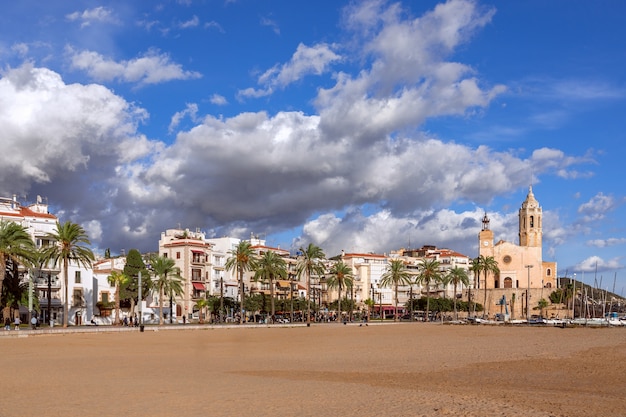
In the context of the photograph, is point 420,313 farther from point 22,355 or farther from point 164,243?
point 22,355

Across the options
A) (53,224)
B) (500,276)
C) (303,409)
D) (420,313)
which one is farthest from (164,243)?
(303,409)

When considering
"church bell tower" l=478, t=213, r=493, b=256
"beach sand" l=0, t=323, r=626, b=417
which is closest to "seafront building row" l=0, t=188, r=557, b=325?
"church bell tower" l=478, t=213, r=493, b=256

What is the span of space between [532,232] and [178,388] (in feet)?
504

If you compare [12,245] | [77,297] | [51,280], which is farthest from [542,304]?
Result: [12,245]

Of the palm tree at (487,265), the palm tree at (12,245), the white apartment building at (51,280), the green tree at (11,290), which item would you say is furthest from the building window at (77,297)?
the palm tree at (487,265)

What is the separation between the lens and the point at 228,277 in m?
132

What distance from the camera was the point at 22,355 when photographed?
119 ft

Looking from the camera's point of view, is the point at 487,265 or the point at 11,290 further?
the point at 487,265

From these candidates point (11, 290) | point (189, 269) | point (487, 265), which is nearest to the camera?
point (11, 290)

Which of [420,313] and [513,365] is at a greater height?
[513,365]

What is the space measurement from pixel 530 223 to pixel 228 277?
73363mm

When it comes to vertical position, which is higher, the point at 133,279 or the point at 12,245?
the point at 12,245

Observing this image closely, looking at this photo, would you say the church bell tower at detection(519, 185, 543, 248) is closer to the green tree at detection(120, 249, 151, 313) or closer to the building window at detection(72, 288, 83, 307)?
the green tree at detection(120, 249, 151, 313)

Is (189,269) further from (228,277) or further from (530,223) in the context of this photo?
(530,223)
